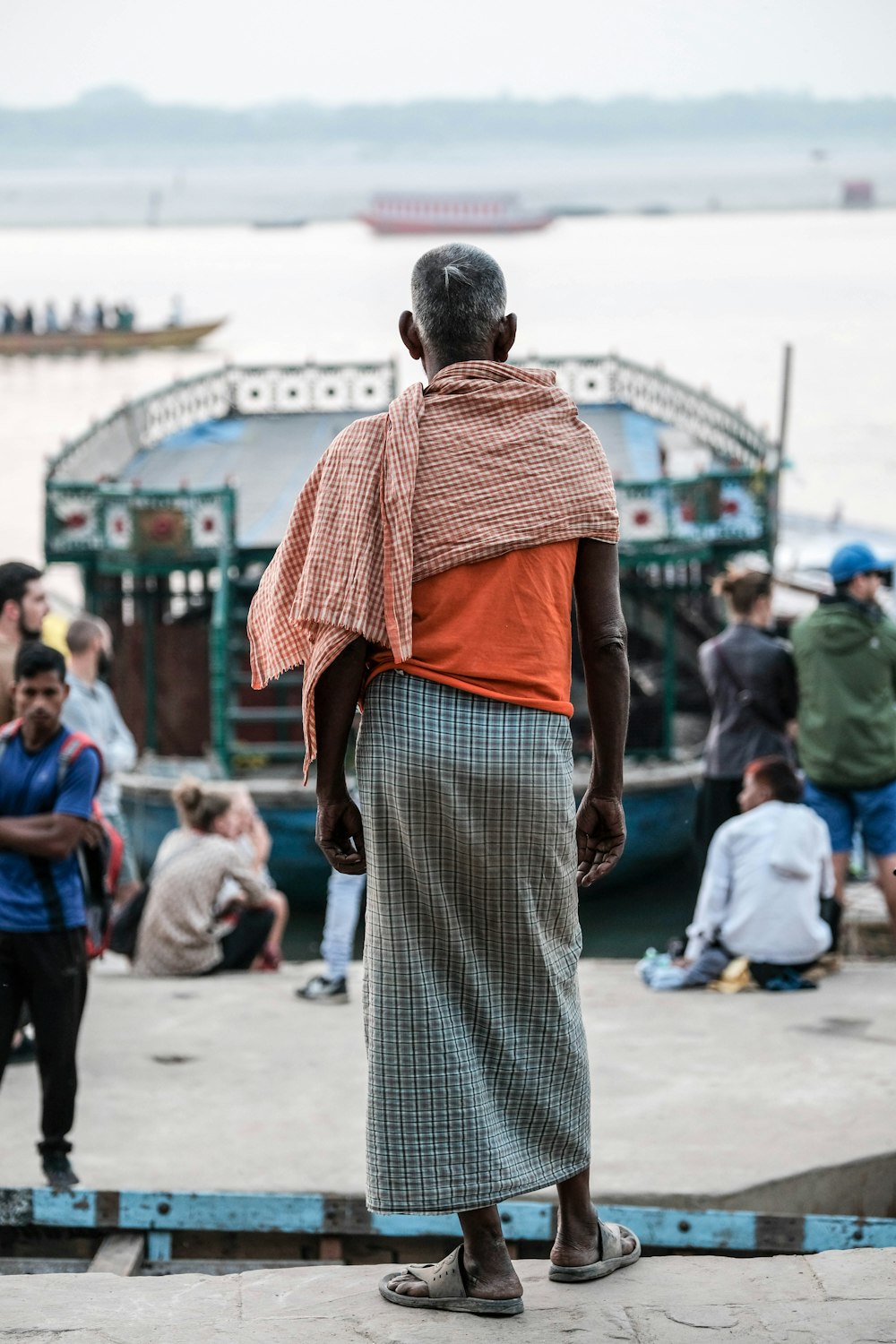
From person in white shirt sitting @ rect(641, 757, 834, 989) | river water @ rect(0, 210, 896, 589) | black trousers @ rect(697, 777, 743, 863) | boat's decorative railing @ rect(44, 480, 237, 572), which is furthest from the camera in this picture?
river water @ rect(0, 210, 896, 589)

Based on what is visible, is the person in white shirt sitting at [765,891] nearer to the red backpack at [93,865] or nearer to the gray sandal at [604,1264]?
the red backpack at [93,865]

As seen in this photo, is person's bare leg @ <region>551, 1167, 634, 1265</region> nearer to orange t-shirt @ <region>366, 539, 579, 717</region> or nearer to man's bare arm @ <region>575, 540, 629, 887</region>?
man's bare arm @ <region>575, 540, 629, 887</region>

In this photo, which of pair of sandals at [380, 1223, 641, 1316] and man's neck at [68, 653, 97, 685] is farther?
man's neck at [68, 653, 97, 685]

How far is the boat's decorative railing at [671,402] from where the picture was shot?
14641 millimetres

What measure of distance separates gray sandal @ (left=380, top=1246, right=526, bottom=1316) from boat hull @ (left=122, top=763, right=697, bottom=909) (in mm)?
9090

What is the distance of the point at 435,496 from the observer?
2920 mm

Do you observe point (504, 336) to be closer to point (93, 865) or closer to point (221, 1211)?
point (93, 865)

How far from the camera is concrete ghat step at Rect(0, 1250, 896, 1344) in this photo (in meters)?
2.93

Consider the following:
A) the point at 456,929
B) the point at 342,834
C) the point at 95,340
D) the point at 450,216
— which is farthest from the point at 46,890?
the point at 450,216

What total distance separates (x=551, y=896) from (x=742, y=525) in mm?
10227

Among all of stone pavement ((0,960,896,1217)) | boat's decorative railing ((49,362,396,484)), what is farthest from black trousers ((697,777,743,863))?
boat's decorative railing ((49,362,396,484))

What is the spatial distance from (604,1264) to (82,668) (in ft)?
14.2

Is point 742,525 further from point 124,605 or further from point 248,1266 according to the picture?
point 248,1266

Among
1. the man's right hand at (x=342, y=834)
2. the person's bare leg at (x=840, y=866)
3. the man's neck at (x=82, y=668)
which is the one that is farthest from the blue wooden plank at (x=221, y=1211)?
the man's neck at (x=82, y=668)
